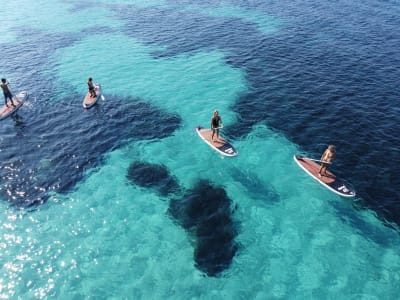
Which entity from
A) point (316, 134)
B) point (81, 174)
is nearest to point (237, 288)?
point (81, 174)

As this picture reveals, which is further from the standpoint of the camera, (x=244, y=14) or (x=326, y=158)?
(x=244, y=14)

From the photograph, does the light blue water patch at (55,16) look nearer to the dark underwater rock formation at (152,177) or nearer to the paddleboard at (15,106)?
the paddleboard at (15,106)

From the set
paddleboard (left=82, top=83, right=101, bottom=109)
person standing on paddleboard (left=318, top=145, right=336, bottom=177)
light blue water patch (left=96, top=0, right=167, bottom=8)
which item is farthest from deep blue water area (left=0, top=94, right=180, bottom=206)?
light blue water patch (left=96, top=0, right=167, bottom=8)

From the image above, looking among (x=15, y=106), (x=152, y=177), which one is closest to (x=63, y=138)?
(x=15, y=106)

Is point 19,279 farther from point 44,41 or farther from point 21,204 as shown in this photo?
point 44,41

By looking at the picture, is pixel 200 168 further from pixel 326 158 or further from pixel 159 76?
pixel 159 76

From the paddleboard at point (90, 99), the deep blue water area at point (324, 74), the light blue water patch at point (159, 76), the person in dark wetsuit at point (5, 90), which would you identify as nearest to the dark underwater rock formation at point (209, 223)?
the deep blue water area at point (324, 74)
